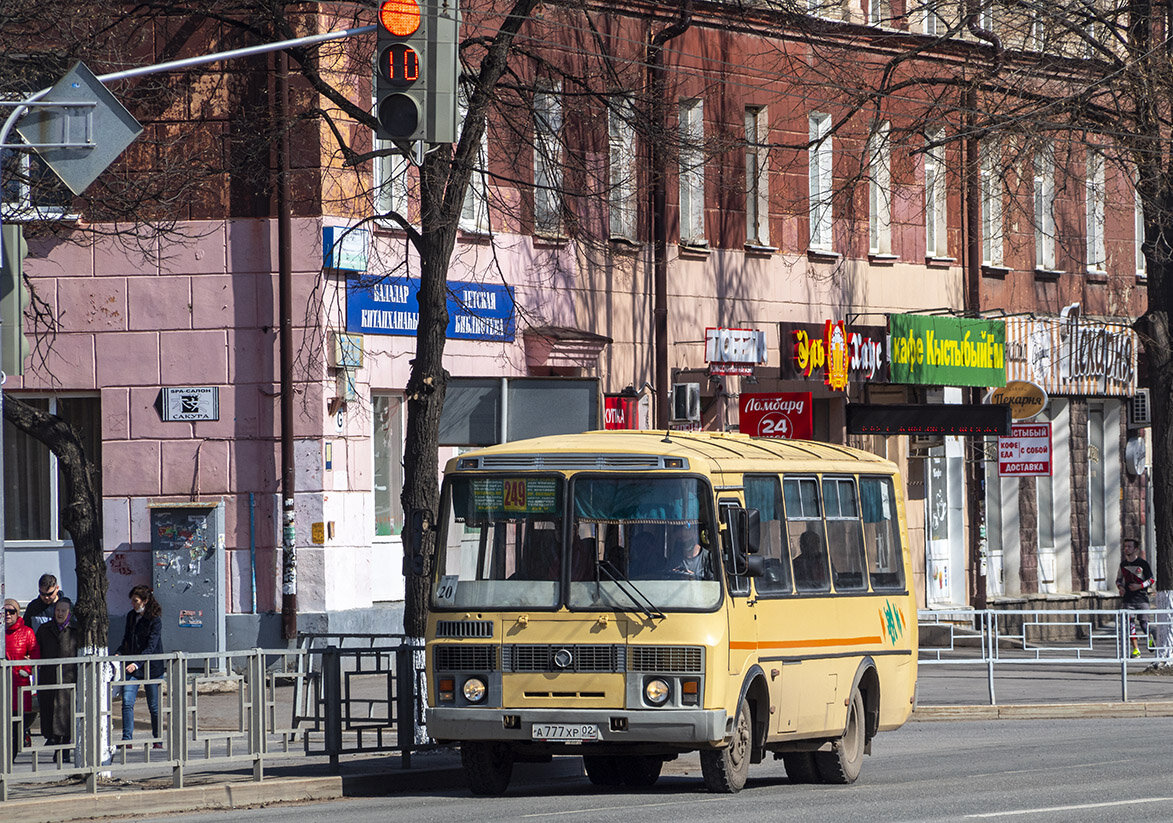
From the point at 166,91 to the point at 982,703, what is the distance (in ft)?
39.1

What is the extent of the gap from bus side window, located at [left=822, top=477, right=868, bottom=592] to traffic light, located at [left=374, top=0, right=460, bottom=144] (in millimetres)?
5095

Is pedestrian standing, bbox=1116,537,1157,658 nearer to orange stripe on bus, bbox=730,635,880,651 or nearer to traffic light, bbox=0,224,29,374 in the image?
orange stripe on bus, bbox=730,635,880,651

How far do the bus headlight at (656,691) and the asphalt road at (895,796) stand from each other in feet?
2.36

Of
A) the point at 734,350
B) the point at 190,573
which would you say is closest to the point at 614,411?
the point at 734,350

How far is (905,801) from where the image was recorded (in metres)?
14.7

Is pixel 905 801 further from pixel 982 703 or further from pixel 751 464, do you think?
pixel 982 703

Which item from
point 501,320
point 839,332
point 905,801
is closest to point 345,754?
point 905,801

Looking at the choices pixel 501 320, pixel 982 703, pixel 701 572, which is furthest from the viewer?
pixel 501 320

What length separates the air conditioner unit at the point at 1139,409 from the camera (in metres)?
40.8

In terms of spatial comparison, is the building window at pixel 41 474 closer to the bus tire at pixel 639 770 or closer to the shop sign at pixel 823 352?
the shop sign at pixel 823 352

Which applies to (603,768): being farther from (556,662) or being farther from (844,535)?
(844,535)

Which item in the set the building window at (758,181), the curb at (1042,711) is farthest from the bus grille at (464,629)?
the building window at (758,181)

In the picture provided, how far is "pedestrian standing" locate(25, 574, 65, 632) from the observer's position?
19703 millimetres

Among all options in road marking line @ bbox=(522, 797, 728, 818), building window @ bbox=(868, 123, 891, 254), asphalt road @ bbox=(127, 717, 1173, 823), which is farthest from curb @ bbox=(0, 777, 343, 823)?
building window @ bbox=(868, 123, 891, 254)
